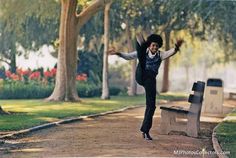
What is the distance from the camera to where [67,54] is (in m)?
30.4

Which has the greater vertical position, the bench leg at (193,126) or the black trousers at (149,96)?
the black trousers at (149,96)

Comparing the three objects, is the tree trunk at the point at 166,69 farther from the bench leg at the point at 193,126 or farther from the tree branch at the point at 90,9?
the bench leg at the point at 193,126

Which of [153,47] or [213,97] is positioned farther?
[213,97]

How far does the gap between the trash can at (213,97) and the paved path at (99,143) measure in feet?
23.6

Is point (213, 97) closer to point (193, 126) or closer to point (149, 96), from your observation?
point (193, 126)

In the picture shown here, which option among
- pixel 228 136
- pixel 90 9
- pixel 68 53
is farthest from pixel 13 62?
pixel 228 136

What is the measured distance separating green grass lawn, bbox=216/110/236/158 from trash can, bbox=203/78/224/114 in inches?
→ 188

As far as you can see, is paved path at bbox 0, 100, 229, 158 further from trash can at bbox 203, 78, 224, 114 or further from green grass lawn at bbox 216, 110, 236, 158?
trash can at bbox 203, 78, 224, 114

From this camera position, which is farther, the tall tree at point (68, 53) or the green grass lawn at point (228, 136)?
the tall tree at point (68, 53)

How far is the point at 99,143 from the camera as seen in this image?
13656mm

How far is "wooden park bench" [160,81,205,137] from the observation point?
15953mm

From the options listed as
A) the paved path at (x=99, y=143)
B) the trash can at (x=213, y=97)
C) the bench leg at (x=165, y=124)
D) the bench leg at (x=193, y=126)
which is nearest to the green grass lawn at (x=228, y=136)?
the paved path at (x=99, y=143)

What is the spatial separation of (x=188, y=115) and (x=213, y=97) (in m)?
10.8

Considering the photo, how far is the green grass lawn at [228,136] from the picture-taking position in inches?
518
